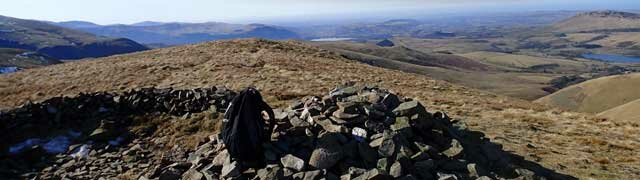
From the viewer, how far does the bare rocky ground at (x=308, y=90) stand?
18.7 metres

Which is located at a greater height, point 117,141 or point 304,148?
point 304,148

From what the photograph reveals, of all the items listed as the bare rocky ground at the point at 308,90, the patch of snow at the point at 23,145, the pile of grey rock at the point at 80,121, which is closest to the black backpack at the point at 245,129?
the bare rocky ground at the point at 308,90

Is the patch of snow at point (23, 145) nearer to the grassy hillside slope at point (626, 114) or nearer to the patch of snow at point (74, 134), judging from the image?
the patch of snow at point (74, 134)

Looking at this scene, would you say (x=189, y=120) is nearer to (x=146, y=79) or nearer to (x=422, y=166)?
(x=422, y=166)

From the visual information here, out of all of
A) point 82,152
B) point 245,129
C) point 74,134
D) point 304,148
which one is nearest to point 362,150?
point 304,148

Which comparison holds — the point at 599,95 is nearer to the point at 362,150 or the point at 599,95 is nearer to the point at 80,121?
the point at 80,121

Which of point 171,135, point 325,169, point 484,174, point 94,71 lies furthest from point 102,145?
point 94,71

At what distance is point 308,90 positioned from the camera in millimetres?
29688

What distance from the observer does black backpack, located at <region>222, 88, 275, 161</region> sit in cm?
1372

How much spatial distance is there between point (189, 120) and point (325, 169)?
29.8 feet

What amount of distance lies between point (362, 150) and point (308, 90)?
53.1 ft

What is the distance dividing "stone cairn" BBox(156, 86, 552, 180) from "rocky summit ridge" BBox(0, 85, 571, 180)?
0.09 feet

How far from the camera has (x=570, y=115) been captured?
26.5 meters

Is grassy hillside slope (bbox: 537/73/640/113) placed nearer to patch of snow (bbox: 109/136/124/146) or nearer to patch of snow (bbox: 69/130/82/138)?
patch of snow (bbox: 109/136/124/146)
